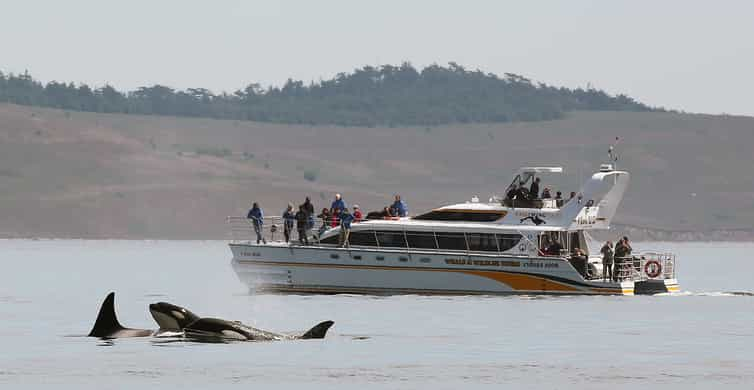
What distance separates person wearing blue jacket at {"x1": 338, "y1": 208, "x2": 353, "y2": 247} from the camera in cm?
5372

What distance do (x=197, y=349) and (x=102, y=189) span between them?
157 meters

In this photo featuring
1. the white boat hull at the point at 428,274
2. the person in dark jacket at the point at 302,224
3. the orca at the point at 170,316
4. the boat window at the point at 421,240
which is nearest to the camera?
the orca at the point at 170,316

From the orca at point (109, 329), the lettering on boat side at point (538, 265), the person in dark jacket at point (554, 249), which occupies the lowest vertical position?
the orca at point (109, 329)

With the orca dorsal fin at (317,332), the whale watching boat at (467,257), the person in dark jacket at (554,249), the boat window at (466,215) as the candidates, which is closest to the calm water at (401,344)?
the orca dorsal fin at (317,332)

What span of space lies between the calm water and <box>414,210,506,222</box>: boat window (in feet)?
9.06

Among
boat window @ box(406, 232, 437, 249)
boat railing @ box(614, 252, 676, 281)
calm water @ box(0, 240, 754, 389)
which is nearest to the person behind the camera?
calm water @ box(0, 240, 754, 389)

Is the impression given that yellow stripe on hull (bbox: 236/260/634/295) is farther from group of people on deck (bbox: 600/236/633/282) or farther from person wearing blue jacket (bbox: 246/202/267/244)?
person wearing blue jacket (bbox: 246/202/267/244)

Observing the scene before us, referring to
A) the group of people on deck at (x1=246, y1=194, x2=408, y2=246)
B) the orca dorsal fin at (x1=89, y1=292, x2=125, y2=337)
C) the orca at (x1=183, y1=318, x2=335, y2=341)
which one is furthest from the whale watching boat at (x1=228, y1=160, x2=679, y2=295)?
the orca dorsal fin at (x1=89, y1=292, x2=125, y2=337)

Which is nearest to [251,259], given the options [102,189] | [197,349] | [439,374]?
[197,349]

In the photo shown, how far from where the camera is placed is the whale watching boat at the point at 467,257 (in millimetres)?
52875

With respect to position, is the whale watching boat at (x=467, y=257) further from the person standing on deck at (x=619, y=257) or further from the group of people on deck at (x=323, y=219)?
the group of people on deck at (x=323, y=219)

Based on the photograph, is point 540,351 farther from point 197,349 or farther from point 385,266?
point 385,266

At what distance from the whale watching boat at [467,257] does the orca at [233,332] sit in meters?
15.6

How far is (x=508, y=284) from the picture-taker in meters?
52.9
